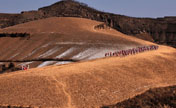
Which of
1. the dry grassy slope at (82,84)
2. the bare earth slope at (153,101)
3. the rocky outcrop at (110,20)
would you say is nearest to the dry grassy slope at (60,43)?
the dry grassy slope at (82,84)

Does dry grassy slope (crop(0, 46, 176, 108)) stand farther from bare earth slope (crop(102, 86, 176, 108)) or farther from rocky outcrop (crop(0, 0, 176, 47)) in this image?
rocky outcrop (crop(0, 0, 176, 47))

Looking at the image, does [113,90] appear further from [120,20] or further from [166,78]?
[120,20]

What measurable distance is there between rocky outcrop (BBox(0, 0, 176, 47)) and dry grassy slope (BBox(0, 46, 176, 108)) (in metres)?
59.4

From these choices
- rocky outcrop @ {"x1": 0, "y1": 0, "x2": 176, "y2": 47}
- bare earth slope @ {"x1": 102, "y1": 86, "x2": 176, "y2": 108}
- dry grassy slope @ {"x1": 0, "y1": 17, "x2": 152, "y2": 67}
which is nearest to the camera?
bare earth slope @ {"x1": 102, "y1": 86, "x2": 176, "y2": 108}

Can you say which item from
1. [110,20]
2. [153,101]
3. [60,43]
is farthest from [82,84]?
[110,20]

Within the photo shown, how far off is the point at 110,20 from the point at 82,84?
230 feet

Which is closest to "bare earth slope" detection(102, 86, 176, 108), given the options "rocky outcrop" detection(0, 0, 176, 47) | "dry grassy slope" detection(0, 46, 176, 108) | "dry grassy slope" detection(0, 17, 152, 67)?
"dry grassy slope" detection(0, 46, 176, 108)

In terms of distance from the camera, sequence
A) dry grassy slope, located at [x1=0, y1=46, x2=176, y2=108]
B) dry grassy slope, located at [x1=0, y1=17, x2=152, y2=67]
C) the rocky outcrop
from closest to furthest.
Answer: dry grassy slope, located at [x1=0, y1=46, x2=176, y2=108], dry grassy slope, located at [x1=0, y1=17, x2=152, y2=67], the rocky outcrop

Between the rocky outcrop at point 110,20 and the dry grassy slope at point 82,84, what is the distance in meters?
59.4

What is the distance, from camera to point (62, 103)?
18.1 m

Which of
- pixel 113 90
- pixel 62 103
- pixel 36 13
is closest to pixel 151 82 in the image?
pixel 113 90

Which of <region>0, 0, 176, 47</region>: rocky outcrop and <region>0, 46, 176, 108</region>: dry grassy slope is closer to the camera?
<region>0, 46, 176, 108</region>: dry grassy slope

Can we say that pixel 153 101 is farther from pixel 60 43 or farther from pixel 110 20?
pixel 110 20

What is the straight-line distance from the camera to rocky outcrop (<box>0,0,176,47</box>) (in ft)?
279
